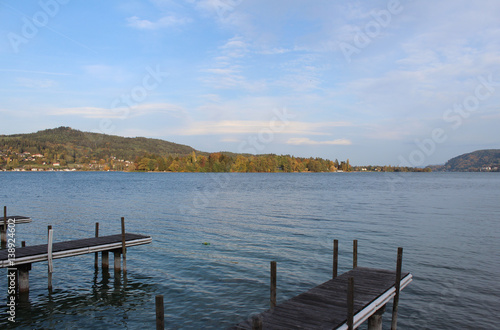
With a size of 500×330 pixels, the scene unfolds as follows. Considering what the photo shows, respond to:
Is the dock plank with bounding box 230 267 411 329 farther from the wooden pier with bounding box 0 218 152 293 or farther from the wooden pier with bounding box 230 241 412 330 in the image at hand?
the wooden pier with bounding box 0 218 152 293

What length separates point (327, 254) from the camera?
23.2 metres

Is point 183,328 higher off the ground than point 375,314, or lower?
lower

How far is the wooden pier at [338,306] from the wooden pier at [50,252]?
10455 mm

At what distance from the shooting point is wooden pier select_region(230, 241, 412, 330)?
9602mm

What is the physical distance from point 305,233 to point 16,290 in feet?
69.6

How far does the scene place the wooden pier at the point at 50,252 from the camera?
1538 centimetres

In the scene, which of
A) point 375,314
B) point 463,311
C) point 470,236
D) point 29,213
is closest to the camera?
point 375,314

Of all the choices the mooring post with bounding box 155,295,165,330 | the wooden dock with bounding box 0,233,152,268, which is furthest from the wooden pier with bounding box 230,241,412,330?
the wooden dock with bounding box 0,233,152,268

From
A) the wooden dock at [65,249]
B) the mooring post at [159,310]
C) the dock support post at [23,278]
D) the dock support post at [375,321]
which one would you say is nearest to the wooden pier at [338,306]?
the dock support post at [375,321]

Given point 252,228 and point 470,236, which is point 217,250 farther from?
point 470,236

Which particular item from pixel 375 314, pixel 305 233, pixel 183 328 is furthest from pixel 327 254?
pixel 183 328

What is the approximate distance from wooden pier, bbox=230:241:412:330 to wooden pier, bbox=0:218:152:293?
10455mm

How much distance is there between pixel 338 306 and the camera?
10961mm

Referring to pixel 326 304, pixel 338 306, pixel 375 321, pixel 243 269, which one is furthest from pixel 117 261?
pixel 375 321
